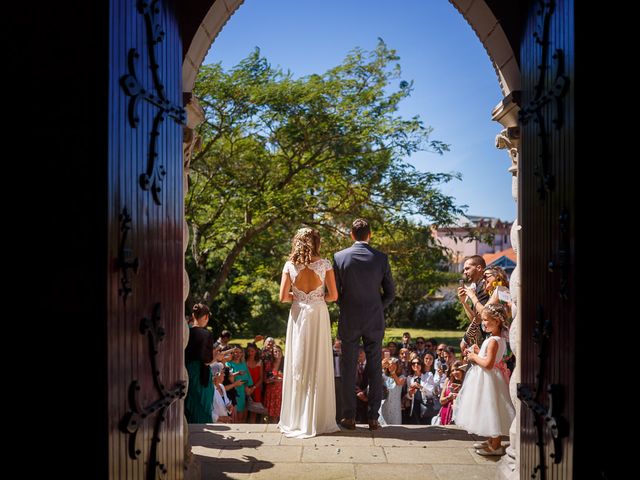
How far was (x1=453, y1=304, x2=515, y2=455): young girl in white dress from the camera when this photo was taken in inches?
179

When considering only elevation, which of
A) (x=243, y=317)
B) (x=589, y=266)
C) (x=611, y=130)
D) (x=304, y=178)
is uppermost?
(x=304, y=178)

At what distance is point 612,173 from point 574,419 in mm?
869

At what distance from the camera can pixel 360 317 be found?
18.4 feet

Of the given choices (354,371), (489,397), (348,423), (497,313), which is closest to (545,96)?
(497,313)

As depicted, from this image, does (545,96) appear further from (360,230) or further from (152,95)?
(360,230)

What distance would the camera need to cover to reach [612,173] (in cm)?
219

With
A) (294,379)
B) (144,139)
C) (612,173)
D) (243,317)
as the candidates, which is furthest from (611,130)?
(243,317)

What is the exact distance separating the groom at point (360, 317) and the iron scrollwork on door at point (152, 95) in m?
2.87

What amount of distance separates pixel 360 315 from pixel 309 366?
2.06 feet

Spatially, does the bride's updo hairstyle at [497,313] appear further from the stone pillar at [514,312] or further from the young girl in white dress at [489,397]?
the stone pillar at [514,312]

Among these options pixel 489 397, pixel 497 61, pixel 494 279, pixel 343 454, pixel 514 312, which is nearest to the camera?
pixel 497 61
